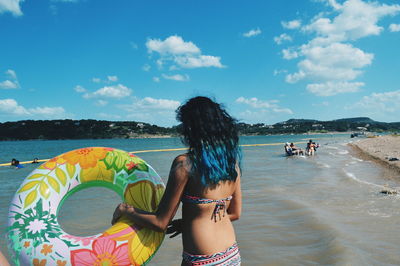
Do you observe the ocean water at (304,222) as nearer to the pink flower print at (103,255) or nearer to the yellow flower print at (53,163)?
the pink flower print at (103,255)

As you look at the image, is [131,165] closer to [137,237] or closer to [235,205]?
[137,237]

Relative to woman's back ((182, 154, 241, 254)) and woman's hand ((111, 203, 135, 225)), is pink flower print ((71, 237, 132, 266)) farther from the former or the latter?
woman's back ((182, 154, 241, 254))

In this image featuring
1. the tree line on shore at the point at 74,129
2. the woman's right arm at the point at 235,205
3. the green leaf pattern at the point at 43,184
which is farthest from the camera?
the tree line on shore at the point at 74,129

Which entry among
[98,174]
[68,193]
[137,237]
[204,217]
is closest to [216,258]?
[204,217]

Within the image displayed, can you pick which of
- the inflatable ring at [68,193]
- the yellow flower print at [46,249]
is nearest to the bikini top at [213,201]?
the inflatable ring at [68,193]

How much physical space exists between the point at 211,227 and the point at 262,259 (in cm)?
230

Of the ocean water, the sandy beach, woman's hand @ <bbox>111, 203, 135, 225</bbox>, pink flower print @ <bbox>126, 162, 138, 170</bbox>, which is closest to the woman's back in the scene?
woman's hand @ <bbox>111, 203, 135, 225</bbox>

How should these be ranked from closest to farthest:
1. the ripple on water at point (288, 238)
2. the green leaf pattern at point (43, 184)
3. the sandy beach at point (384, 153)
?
the green leaf pattern at point (43, 184), the ripple on water at point (288, 238), the sandy beach at point (384, 153)

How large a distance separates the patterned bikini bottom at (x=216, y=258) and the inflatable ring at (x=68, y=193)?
0.43 meters

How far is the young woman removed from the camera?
155cm

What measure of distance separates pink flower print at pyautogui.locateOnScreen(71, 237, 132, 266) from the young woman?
0.47 meters

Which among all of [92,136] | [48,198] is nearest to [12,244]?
[48,198]

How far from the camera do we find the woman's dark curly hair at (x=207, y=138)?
5.08 feet

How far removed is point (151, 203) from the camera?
2154 millimetres
